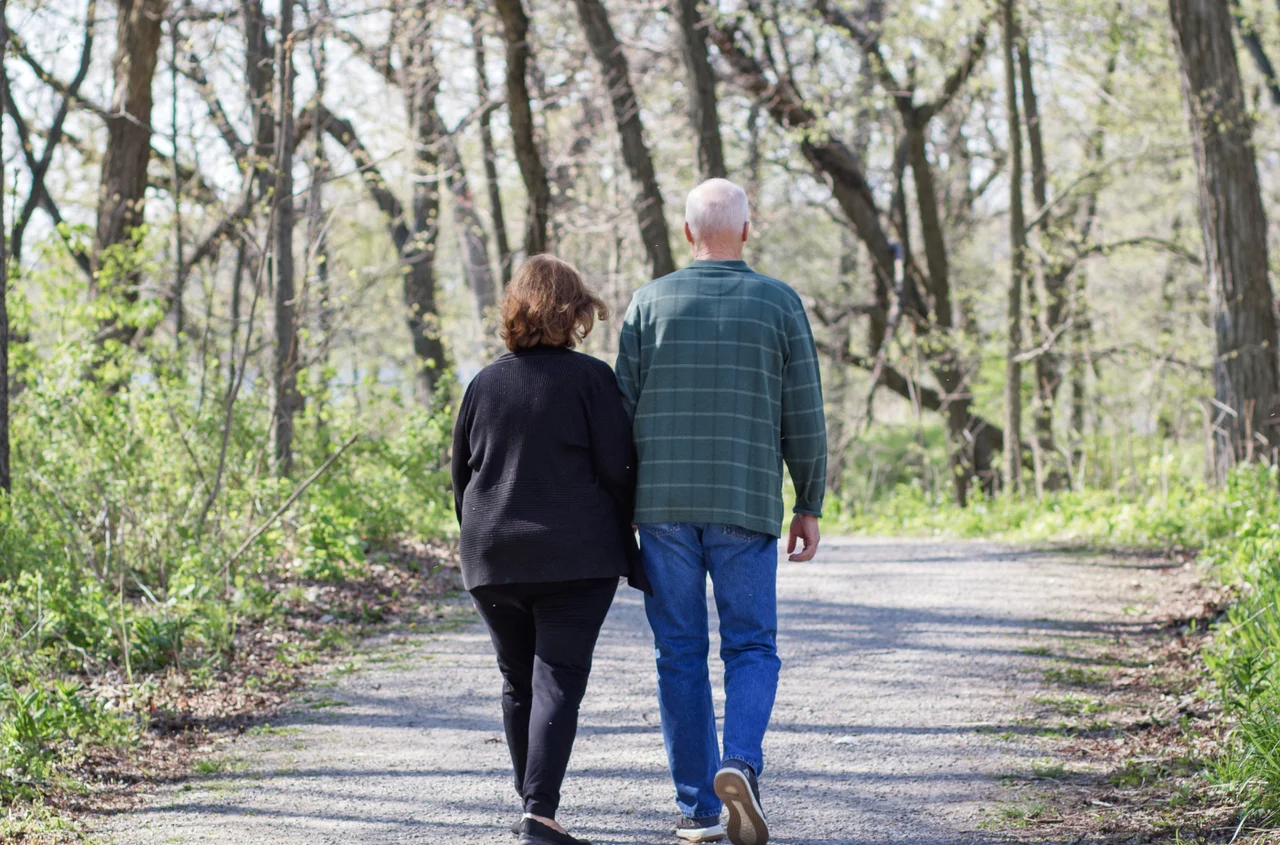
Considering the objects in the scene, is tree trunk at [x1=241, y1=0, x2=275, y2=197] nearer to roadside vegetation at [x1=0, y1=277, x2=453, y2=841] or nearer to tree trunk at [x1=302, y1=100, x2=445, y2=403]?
roadside vegetation at [x1=0, y1=277, x2=453, y2=841]

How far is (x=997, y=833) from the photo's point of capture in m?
3.92

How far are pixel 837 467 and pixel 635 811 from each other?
1251 centimetres

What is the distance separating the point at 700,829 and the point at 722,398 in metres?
1.31

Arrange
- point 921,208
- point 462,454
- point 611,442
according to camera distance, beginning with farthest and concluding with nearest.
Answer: point 921,208 < point 462,454 < point 611,442

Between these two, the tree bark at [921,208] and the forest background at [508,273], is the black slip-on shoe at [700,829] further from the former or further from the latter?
the tree bark at [921,208]

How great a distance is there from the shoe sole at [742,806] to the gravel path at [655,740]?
0.39 m

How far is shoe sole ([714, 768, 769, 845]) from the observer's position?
3537mm

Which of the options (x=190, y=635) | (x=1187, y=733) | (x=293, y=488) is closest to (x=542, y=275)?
(x=1187, y=733)

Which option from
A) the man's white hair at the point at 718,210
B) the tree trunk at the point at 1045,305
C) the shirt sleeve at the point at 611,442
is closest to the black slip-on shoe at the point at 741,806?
the shirt sleeve at the point at 611,442

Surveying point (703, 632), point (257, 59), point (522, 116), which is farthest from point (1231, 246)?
point (703, 632)

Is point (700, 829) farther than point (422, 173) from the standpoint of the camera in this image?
No

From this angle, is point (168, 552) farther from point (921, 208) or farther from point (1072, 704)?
point (921, 208)

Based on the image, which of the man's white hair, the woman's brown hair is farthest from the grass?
the woman's brown hair

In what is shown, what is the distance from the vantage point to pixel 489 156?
57.3 feet
